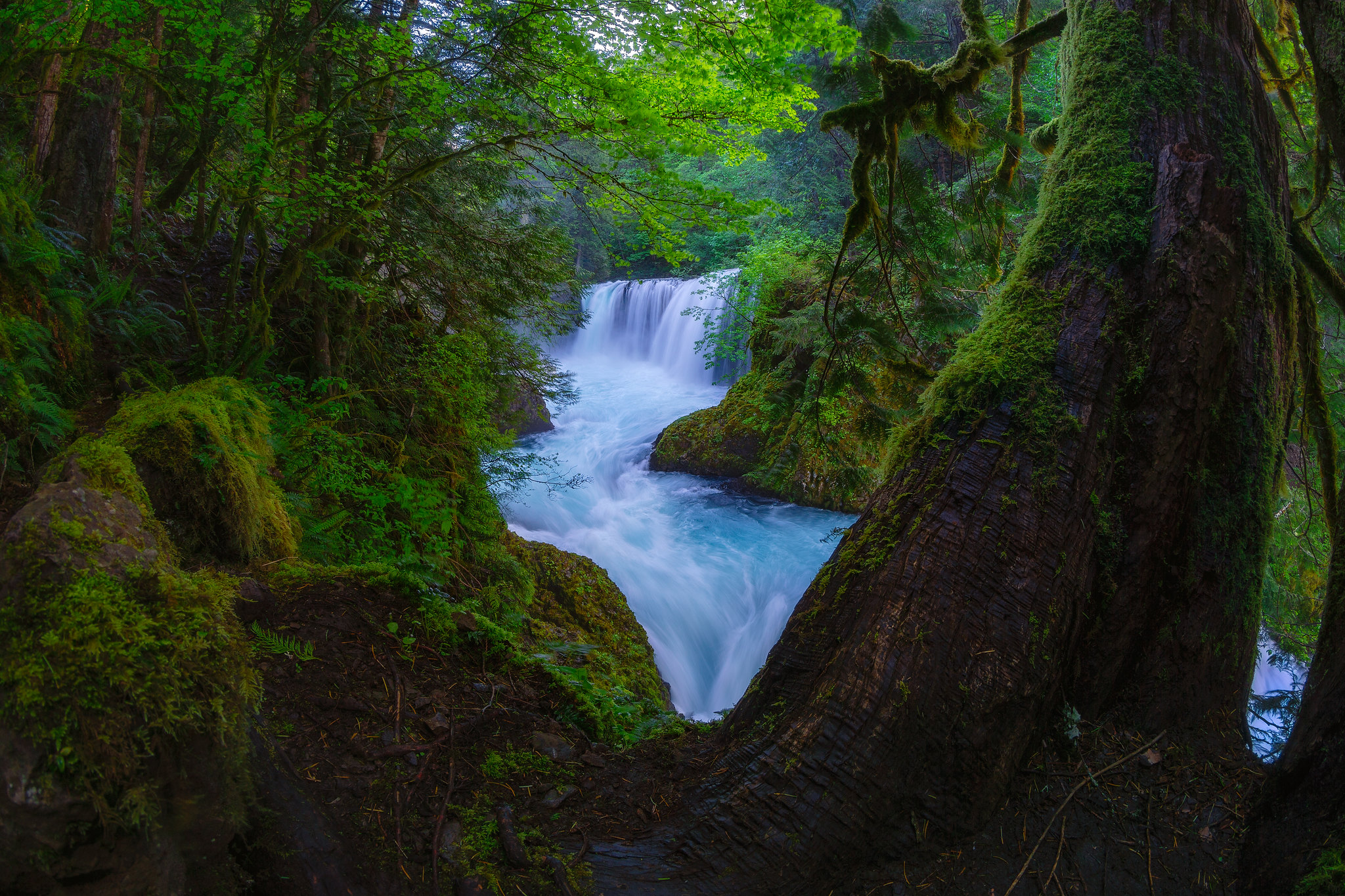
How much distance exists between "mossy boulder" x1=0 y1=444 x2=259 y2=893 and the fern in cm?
63

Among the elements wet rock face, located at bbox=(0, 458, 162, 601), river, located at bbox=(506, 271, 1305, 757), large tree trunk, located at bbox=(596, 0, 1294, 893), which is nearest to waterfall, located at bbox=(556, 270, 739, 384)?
river, located at bbox=(506, 271, 1305, 757)

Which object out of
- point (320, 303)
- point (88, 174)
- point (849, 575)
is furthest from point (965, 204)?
point (88, 174)

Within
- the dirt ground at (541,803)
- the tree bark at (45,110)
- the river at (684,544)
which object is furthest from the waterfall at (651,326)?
the dirt ground at (541,803)

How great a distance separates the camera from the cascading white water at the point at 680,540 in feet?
25.1

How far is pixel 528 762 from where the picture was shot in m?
2.09

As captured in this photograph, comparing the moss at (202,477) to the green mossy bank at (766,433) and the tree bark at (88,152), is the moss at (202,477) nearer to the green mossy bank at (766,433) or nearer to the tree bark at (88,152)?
the tree bark at (88,152)

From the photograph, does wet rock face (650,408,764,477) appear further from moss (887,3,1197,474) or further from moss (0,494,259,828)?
moss (0,494,259,828)

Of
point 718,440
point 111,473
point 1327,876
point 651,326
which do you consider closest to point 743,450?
point 718,440

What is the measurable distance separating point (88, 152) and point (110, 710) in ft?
16.7

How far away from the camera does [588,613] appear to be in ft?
21.1

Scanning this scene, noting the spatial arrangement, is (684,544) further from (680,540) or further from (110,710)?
(110,710)

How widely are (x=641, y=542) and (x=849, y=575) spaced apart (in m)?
7.87

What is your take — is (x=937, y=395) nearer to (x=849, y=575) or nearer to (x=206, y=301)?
(x=849, y=575)

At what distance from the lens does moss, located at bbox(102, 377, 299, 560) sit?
99.0 inches
